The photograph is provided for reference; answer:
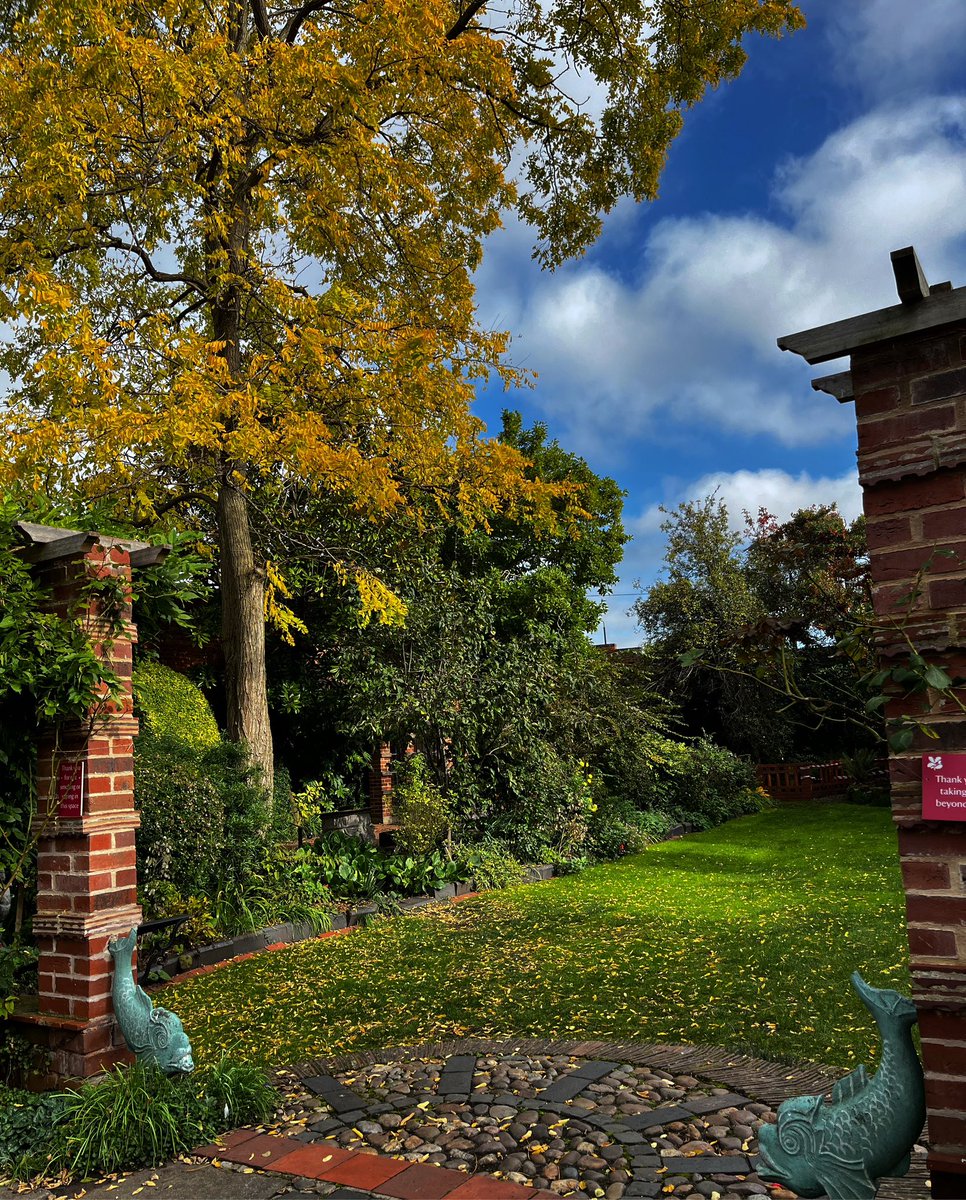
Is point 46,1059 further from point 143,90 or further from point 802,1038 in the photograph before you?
point 143,90

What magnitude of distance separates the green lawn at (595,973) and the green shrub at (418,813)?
43.8 inches

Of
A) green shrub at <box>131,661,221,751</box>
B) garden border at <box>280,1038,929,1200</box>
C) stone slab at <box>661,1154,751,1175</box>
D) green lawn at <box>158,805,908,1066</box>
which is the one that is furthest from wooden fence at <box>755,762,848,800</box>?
stone slab at <box>661,1154,751,1175</box>

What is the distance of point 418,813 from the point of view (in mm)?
10297

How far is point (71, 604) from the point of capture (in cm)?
412

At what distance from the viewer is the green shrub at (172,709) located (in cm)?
908

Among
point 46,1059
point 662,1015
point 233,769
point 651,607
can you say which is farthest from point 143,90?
point 651,607

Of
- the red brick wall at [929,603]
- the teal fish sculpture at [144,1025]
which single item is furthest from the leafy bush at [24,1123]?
the red brick wall at [929,603]

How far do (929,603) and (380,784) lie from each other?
1033 centimetres

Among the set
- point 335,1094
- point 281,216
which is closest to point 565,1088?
point 335,1094

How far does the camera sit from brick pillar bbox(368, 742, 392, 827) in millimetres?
11859

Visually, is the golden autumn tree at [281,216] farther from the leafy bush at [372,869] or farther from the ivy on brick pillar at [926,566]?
the ivy on brick pillar at [926,566]

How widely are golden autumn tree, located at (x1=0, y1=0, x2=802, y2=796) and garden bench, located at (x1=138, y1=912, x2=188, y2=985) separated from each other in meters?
3.00

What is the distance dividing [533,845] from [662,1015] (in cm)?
652

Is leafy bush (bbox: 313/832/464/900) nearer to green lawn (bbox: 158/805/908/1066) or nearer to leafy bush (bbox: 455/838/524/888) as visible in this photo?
leafy bush (bbox: 455/838/524/888)
